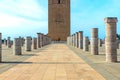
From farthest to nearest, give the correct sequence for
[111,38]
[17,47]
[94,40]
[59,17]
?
1. [59,17]
2. [94,40]
3. [17,47]
4. [111,38]

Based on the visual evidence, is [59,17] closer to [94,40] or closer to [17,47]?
[94,40]

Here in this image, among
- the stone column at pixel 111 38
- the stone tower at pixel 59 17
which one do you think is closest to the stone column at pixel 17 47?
the stone column at pixel 111 38

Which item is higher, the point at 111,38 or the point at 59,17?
the point at 59,17

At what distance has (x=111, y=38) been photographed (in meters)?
14.9

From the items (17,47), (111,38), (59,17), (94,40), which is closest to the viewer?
(111,38)

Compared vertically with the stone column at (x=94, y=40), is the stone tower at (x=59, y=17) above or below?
above

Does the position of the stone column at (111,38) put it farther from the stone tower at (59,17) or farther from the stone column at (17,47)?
the stone tower at (59,17)

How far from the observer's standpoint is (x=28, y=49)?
2733cm

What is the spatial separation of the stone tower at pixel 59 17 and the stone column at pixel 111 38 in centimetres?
6343

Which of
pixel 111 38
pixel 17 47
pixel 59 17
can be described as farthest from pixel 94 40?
pixel 59 17

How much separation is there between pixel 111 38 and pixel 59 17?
66.1m

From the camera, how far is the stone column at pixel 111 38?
14797 mm

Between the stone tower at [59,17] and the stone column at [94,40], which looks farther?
the stone tower at [59,17]

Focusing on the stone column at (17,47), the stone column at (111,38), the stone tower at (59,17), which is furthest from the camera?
the stone tower at (59,17)
